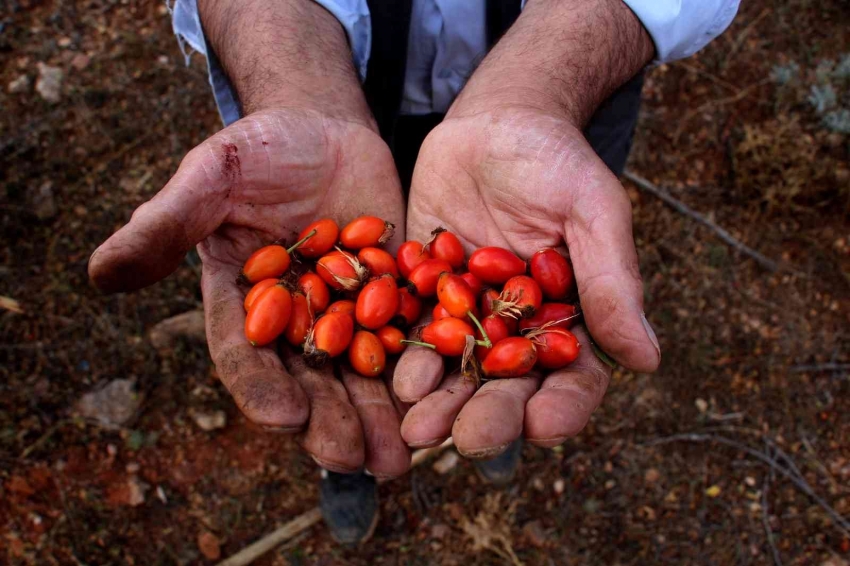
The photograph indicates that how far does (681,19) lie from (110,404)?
3938 millimetres

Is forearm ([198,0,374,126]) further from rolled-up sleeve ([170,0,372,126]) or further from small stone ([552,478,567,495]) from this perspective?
small stone ([552,478,567,495])

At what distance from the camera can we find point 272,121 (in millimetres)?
3154

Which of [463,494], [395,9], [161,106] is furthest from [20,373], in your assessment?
[395,9]

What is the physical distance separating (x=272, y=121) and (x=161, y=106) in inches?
115

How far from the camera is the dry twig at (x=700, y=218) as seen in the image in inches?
207

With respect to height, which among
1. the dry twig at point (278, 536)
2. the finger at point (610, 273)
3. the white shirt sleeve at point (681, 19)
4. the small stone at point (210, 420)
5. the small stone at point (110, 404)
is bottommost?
the dry twig at point (278, 536)

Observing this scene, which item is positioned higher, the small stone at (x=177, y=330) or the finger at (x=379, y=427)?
the finger at (x=379, y=427)

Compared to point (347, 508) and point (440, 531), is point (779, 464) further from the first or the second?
point (347, 508)

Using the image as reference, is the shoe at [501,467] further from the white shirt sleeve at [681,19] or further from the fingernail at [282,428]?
the white shirt sleeve at [681,19]

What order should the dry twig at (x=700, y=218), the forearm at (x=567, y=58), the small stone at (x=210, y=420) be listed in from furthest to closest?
the dry twig at (x=700, y=218) → the small stone at (x=210, y=420) → the forearm at (x=567, y=58)

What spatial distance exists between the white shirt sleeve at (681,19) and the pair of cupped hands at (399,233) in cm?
70

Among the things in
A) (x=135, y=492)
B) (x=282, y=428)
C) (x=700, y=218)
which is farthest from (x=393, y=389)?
(x=700, y=218)

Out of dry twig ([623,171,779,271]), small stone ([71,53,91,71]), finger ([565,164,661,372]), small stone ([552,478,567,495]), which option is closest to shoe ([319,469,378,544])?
small stone ([552,478,567,495])

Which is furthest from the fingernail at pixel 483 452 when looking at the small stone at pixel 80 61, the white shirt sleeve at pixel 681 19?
the small stone at pixel 80 61
